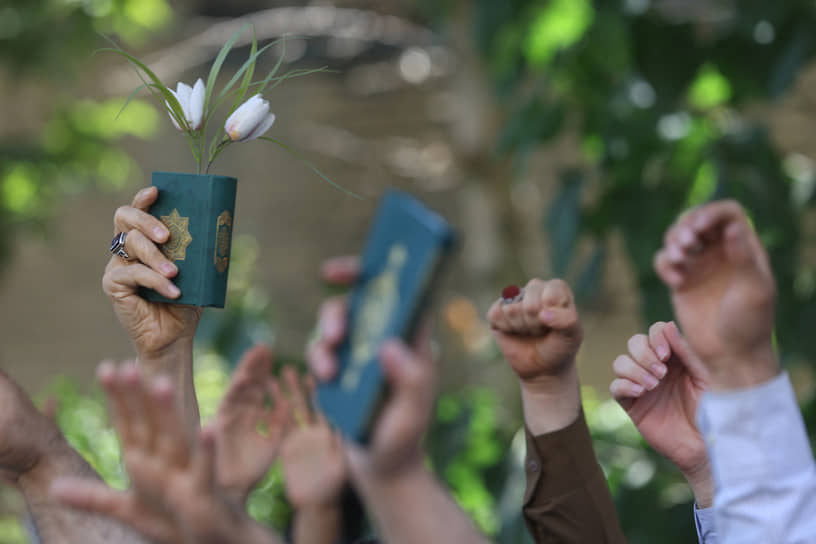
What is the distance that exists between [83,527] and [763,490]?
658 millimetres

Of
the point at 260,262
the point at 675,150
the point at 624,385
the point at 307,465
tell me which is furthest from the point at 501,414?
the point at 260,262

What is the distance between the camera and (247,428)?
0.83 m

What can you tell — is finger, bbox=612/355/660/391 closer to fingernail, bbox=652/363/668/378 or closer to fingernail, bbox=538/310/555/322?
fingernail, bbox=652/363/668/378

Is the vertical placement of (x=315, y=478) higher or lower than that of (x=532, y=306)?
lower

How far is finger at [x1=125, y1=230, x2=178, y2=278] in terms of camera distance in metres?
0.88

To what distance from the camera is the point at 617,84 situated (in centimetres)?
183

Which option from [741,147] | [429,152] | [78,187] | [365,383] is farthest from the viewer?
[429,152]

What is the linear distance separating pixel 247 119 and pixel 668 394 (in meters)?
0.56

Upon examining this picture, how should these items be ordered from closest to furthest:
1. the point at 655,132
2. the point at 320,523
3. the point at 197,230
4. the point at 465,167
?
the point at 320,523
the point at 197,230
the point at 655,132
the point at 465,167

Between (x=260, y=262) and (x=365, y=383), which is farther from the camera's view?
(x=260, y=262)

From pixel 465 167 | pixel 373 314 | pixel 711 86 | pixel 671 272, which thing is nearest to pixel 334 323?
pixel 373 314

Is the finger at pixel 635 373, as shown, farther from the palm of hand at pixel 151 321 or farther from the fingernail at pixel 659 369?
the palm of hand at pixel 151 321

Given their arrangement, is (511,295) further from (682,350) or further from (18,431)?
(18,431)

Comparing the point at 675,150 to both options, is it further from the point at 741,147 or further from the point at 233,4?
the point at 233,4
